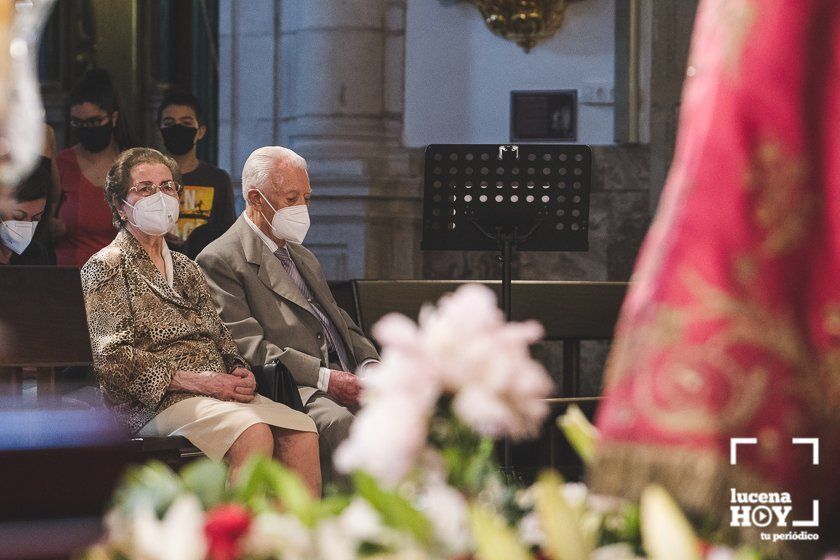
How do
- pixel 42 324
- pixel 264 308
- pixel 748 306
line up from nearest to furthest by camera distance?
pixel 748 306
pixel 42 324
pixel 264 308

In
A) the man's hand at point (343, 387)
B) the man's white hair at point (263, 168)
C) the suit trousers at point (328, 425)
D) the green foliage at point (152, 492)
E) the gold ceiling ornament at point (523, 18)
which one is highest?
the gold ceiling ornament at point (523, 18)

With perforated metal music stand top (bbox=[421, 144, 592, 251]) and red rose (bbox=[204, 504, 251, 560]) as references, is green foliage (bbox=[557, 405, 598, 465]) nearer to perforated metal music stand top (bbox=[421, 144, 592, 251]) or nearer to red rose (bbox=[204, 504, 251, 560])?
red rose (bbox=[204, 504, 251, 560])

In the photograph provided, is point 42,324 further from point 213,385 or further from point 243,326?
point 243,326

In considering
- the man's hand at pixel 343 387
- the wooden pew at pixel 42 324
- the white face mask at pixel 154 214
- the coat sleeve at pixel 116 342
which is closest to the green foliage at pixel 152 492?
the wooden pew at pixel 42 324

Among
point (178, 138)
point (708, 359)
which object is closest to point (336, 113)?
point (178, 138)

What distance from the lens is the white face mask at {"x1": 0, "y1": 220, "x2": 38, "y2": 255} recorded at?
518cm

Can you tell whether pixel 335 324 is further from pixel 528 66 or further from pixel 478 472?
pixel 478 472

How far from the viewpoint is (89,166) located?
229 inches

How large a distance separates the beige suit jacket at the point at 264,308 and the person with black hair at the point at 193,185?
837 millimetres

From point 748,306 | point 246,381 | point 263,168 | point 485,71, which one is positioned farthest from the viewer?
point 485,71

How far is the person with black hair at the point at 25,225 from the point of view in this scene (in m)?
5.19

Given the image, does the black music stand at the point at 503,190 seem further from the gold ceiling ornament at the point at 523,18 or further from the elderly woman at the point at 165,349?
the gold ceiling ornament at the point at 523,18

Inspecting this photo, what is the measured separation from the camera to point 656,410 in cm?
108

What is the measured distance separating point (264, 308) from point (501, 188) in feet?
3.13
